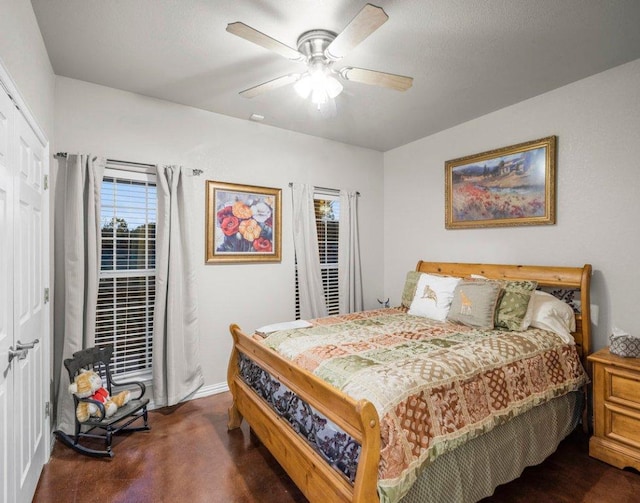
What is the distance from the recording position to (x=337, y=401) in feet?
5.06

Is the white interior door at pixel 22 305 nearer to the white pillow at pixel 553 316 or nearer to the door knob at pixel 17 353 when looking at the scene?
the door knob at pixel 17 353

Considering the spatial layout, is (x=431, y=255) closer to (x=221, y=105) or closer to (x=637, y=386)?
(x=637, y=386)

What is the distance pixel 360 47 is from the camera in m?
2.32

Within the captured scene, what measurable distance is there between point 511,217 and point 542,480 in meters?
2.15

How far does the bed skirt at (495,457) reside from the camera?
160 cm

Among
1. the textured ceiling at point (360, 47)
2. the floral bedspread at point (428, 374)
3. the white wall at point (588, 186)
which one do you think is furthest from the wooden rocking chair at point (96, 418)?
the white wall at point (588, 186)

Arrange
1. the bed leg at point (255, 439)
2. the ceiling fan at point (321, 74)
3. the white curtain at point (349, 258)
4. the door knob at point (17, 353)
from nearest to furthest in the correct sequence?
the door knob at point (17, 353)
the ceiling fan at point (321, 74)
the bed leg at point (255, 439)
the white curtain at point (349, 258)

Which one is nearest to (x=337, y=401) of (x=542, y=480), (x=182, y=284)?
(x=542, y=480)

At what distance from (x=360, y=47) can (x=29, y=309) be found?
2621 mm

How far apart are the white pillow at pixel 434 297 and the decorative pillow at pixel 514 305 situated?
1.41 ft

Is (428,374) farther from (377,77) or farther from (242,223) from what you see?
(242,223)

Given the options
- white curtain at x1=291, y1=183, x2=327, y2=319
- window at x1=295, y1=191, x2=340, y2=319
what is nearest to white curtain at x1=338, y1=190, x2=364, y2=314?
window at x1=295, y1=191, x2=340, y2=319

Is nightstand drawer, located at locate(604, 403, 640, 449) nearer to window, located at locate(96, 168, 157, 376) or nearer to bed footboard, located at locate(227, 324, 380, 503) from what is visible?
bed footboard, located at locate(227, 324, 380, 503)

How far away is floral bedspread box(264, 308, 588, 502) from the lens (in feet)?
4.85
